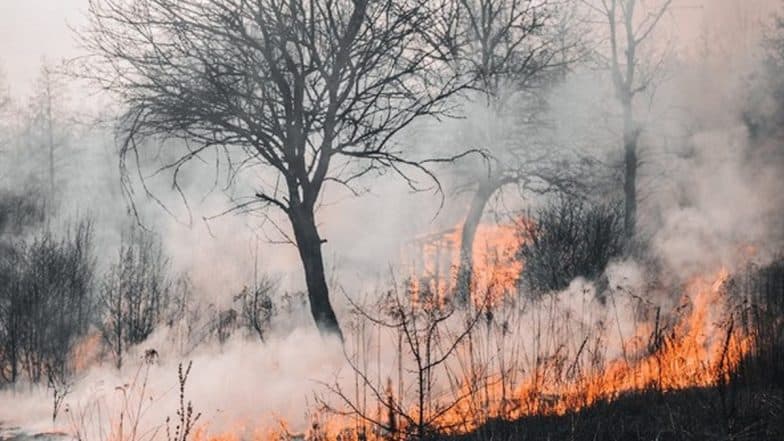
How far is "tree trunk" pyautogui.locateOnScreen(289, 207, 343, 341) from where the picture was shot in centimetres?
664

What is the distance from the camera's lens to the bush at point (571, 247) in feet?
32.3

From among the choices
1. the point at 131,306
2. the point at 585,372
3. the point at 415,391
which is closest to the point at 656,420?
the point at 585,372

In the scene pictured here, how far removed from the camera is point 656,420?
15.9 ft

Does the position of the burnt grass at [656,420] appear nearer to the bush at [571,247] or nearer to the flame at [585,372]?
the flame at [585,372]

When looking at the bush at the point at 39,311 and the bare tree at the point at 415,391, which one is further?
the bush at the point at 39,311

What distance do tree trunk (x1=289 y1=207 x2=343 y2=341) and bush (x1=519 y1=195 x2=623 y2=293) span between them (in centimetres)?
407

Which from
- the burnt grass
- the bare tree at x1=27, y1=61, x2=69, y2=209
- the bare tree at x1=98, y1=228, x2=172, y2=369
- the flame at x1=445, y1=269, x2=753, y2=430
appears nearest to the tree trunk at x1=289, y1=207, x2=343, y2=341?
the flame at x1=445, y1=269, x2=753, y2=430

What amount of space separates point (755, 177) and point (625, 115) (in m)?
5.12

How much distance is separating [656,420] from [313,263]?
353cm

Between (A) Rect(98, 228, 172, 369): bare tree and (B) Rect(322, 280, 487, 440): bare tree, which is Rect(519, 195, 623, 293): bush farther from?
(A) Rect(98, 228, 172, 369): bare tree

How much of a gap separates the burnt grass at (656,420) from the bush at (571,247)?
437cm

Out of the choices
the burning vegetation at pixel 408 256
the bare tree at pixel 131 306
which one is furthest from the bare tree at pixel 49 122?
the bare tree at pixel 131 306

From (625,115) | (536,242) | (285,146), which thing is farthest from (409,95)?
(625,115)

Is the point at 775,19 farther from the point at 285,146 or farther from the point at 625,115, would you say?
the point at 285,146
